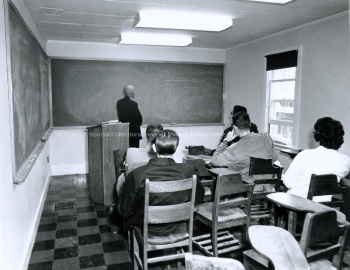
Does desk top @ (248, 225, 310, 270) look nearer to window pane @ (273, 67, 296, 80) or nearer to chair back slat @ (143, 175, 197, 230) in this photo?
chair back slat @ (143, 175, 197, 230)

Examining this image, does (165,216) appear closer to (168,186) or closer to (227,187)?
(168,186)

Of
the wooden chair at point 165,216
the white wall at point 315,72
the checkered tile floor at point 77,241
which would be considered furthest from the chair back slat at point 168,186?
the white wall at point 315,72

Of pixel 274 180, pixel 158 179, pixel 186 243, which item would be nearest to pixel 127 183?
pixel 158 179

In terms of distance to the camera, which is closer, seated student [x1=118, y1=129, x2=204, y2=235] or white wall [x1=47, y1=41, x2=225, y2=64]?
seated student [x1=118, y1=129, x2=204, y2=235]

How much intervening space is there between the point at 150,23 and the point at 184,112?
2745 millimetres

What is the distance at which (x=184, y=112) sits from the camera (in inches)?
256

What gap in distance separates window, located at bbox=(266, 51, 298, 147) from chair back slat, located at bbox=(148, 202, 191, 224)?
10.6ft

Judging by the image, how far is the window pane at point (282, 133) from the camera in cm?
509

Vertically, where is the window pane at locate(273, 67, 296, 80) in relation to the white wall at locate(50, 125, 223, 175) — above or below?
above

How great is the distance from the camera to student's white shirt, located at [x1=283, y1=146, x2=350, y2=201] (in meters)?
2.44

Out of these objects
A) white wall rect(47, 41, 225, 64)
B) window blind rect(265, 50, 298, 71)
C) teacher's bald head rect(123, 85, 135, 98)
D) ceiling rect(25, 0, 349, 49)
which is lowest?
teacher's bald head rect(123, 85, 135, 98)

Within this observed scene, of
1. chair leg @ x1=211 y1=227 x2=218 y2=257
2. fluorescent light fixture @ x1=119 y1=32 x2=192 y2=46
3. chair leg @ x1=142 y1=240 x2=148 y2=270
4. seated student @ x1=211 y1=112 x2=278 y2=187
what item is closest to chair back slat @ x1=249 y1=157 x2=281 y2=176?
seated student @ x1=211 y1=112 x2=278 y2=187

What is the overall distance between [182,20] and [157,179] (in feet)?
8.22

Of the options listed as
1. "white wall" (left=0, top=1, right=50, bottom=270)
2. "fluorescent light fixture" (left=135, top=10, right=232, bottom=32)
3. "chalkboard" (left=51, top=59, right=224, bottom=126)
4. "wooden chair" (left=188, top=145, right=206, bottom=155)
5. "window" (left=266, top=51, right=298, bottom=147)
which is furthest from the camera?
"chalkboard" (left=51, top=59, right=224, bottom=126)
